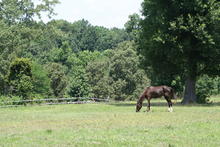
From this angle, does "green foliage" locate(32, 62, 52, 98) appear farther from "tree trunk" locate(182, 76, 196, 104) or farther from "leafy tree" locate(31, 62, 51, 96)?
"tree trunk" locate(182, 76, 196, 104)

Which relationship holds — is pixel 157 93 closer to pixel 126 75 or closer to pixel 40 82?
pixel 40 82

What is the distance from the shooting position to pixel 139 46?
43.2 meters

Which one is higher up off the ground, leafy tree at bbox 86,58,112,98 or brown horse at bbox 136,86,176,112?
leafy tree at bbox 86,58,112,98

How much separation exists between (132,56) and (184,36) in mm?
45182

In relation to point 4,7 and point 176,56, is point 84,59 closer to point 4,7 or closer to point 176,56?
point 4,7

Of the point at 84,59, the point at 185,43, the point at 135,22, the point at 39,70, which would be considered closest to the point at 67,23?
the point at 84,59

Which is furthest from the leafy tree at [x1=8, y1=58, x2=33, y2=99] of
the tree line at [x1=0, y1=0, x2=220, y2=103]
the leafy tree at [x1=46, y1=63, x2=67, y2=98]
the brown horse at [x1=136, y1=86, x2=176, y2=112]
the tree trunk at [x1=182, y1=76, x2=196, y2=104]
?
the leafy tree at [x1=46, y1=63, x2=67, y2=98]

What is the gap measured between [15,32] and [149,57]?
27.0m

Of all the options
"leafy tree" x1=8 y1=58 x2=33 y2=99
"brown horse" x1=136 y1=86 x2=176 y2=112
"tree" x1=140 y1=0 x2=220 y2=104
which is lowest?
"brown horse" x1=136 y1=86 x2=176 y2=112

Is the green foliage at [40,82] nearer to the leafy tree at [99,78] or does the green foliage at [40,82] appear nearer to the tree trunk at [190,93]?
the leafy tree at [99,78]

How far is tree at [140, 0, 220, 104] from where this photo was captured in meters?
36.1

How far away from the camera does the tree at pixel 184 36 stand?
36.1m

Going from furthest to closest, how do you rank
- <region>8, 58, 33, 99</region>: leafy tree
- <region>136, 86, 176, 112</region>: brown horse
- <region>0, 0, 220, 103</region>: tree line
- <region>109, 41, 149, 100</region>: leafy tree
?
<region>109, 41, 149, 100</region>: leafy tree, <region>8, 58, 33, 99</region>: leafy tree, <region>0, 0, 220, 103</region>: tree line, <region>136, 86, 176, 112</region>: brown horse

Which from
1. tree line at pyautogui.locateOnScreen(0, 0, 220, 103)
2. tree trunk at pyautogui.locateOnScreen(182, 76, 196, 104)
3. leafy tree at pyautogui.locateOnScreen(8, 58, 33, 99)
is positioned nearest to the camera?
tree line at pyautogui.locateOnScreen(0, 0, 220, 103)
